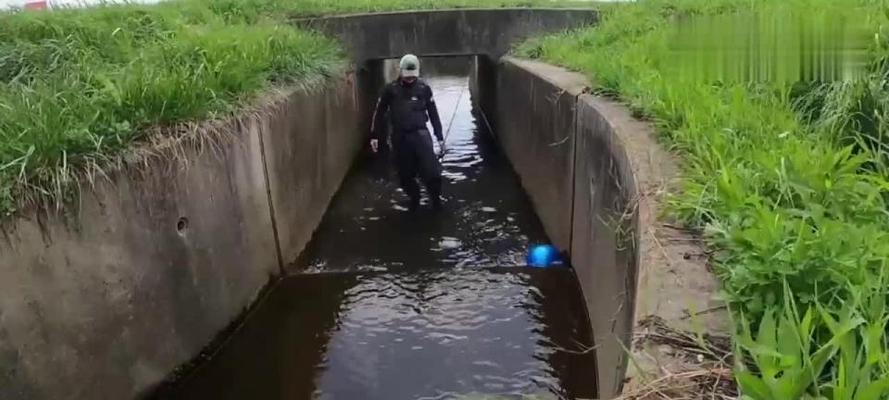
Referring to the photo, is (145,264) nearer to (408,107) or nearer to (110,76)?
(110,76)

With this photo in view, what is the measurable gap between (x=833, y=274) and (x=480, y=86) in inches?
548

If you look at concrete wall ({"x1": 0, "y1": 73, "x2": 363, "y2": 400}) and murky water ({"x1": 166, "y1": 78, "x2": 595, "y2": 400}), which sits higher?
→ concrete wall ({"x1": 0, "y1": 73, "x2": 363, "y2": 400})

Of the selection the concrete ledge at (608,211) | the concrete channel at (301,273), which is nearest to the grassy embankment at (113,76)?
the concrete channel at (301,273)

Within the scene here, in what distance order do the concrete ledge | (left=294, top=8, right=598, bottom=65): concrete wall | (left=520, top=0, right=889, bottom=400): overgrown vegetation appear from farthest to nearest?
1. (left=294, top=8, right=598, bottom=65): concrete wall
2. the concrete ledge
3. (left=520, top=0, right=889, bottom=400): overgrown vegetation

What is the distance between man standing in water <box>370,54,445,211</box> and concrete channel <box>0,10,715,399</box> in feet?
2.29

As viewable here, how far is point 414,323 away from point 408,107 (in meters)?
3.24

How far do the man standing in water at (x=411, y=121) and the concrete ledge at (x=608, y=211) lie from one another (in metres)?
1.19

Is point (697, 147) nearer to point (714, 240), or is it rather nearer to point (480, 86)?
point (714, 240)

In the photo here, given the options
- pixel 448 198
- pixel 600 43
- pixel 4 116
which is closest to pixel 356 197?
pixel 448 198

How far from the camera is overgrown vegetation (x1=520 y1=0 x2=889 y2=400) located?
1868 mm

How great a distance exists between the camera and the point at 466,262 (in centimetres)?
688

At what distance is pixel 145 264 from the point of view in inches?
175

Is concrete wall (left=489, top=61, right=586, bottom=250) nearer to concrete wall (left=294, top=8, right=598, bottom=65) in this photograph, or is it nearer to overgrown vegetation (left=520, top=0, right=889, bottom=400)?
overgrown vegetation (left=520, top=0, right=889, bottom=400)

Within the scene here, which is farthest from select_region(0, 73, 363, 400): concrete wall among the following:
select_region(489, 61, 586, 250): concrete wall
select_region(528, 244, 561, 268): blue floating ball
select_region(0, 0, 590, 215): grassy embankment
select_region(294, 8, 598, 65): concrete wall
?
select_region(294, 8, 598, 65): concrete wall
